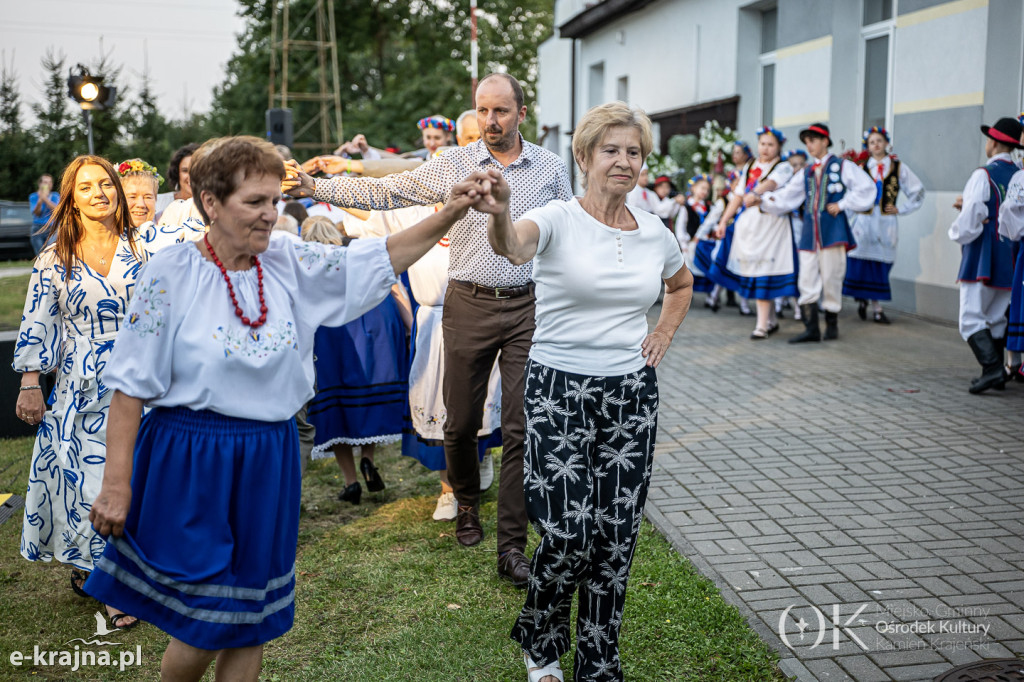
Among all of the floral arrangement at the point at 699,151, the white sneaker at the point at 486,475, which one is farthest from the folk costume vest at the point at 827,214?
the white sneaker at the point at 486,475

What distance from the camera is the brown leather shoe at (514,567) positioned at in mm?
4492

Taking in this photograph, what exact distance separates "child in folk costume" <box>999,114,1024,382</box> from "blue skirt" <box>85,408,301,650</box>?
20.5 feet

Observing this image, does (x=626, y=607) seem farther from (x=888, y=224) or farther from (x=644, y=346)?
(x=888, y=224)

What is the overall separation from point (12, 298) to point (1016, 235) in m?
15.1

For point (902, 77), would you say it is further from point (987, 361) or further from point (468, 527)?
point (468, 527)

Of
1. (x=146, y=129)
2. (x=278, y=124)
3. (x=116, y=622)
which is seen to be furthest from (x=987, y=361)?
(x=146, y=129)

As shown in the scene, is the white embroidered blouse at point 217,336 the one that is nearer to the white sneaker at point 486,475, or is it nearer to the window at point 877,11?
the white sneaker at point 486,475

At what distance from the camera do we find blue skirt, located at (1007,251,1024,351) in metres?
7.27

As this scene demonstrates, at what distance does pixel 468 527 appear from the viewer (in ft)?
16.9

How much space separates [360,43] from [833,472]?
127 feet

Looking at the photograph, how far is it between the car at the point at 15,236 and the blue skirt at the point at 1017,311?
77.5ft

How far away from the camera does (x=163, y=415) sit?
2.83 m

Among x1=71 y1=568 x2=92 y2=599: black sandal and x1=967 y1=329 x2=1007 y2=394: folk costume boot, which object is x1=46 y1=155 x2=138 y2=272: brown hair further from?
x1=967 y1=329 x2=1007 y2=394: folk costume boot

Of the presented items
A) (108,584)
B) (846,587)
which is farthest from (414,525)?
(108,584)
